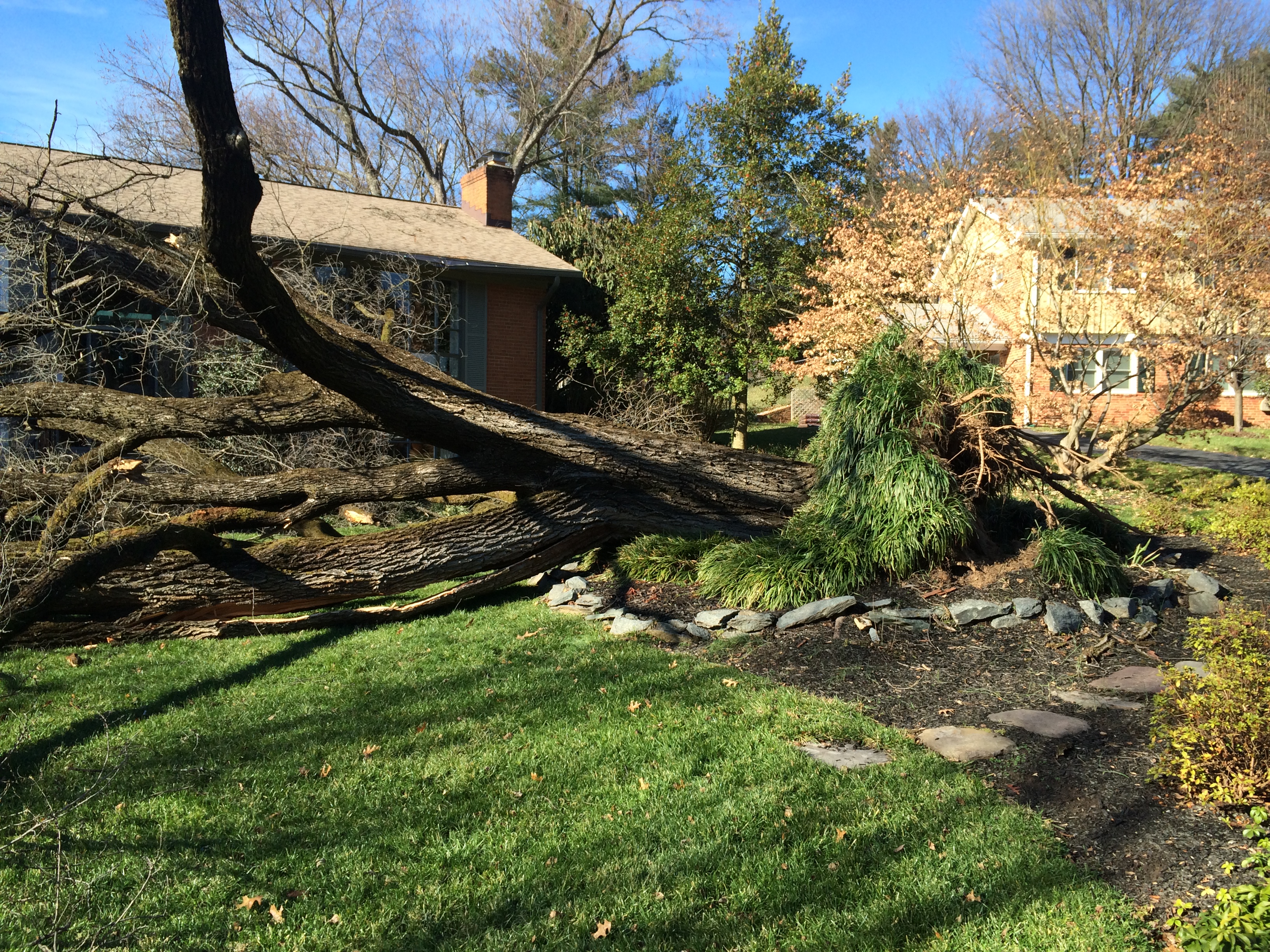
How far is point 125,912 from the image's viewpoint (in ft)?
8.80

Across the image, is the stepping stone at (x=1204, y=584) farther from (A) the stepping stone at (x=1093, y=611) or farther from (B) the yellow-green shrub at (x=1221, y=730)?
(B) the yellow-green shrub at (x=1221, y=730)

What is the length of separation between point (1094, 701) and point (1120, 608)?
1.42 metres

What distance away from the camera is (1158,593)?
6.20 metres

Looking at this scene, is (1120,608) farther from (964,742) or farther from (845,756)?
(845,756)

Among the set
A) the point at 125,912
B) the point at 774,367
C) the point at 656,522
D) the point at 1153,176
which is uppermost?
the point at 1153,176

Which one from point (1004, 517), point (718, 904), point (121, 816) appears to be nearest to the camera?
point (718, 904)

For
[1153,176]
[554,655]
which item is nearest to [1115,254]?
[1153,176]

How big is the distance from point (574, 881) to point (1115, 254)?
35.6 feet

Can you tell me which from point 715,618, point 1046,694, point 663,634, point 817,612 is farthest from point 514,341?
point 1046,694

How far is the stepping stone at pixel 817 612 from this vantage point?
6.05m

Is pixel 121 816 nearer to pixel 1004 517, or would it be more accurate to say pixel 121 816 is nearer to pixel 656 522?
pixel 656 522

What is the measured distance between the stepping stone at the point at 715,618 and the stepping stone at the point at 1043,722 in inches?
88.1

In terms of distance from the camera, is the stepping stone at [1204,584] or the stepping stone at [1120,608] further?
the stepping stone at [1204,584]

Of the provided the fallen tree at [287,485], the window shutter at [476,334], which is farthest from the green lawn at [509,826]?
the window shutter at [476,334]
